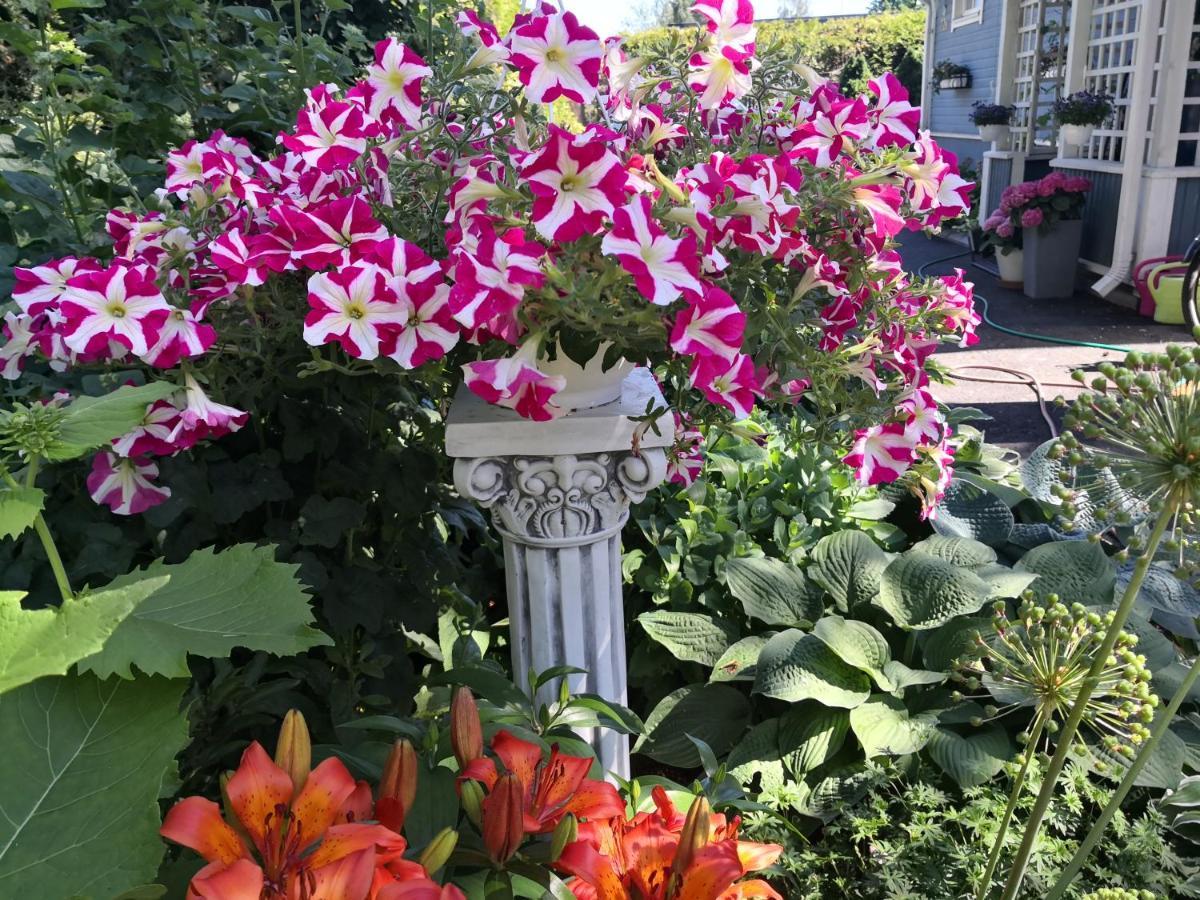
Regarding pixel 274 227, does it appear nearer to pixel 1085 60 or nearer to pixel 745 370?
pixel 745 370

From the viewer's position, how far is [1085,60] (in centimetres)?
845

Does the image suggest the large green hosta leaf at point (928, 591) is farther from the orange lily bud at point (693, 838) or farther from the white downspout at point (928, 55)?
the white downspout at point (928, 55)

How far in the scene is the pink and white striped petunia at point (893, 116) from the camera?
4.29 feet

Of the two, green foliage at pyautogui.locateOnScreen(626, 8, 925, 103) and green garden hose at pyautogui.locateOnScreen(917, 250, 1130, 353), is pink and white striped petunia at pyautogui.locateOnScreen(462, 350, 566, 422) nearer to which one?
green garden hose at pyautogui.locateOnScreen(917, 250, 1130, 353)

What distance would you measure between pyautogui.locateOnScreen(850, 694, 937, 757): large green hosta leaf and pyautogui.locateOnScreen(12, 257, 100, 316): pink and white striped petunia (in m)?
1.57

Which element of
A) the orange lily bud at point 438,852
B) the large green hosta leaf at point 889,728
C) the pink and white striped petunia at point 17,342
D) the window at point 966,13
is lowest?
the large green hosta leaf at point 889,728

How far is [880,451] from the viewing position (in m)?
1.39

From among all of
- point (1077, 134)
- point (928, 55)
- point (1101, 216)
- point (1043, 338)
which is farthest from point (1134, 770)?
point (928, 55)

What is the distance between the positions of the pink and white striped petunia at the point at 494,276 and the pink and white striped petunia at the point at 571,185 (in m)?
0.03

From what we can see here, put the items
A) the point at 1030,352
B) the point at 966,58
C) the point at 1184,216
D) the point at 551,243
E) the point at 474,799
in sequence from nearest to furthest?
1. the point at 474,799
2. the point at 551,243
3. the point at 1030,352
4. the point at 1184,216
5. the point at 966,58

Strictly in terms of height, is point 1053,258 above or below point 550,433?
below

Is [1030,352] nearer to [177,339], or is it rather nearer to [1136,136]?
[1136,136]

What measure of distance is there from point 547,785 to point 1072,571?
1858 millimetres

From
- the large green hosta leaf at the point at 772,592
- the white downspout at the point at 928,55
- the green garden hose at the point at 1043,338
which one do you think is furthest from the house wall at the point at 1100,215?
the large green hosta leaf at the point at 772,592
